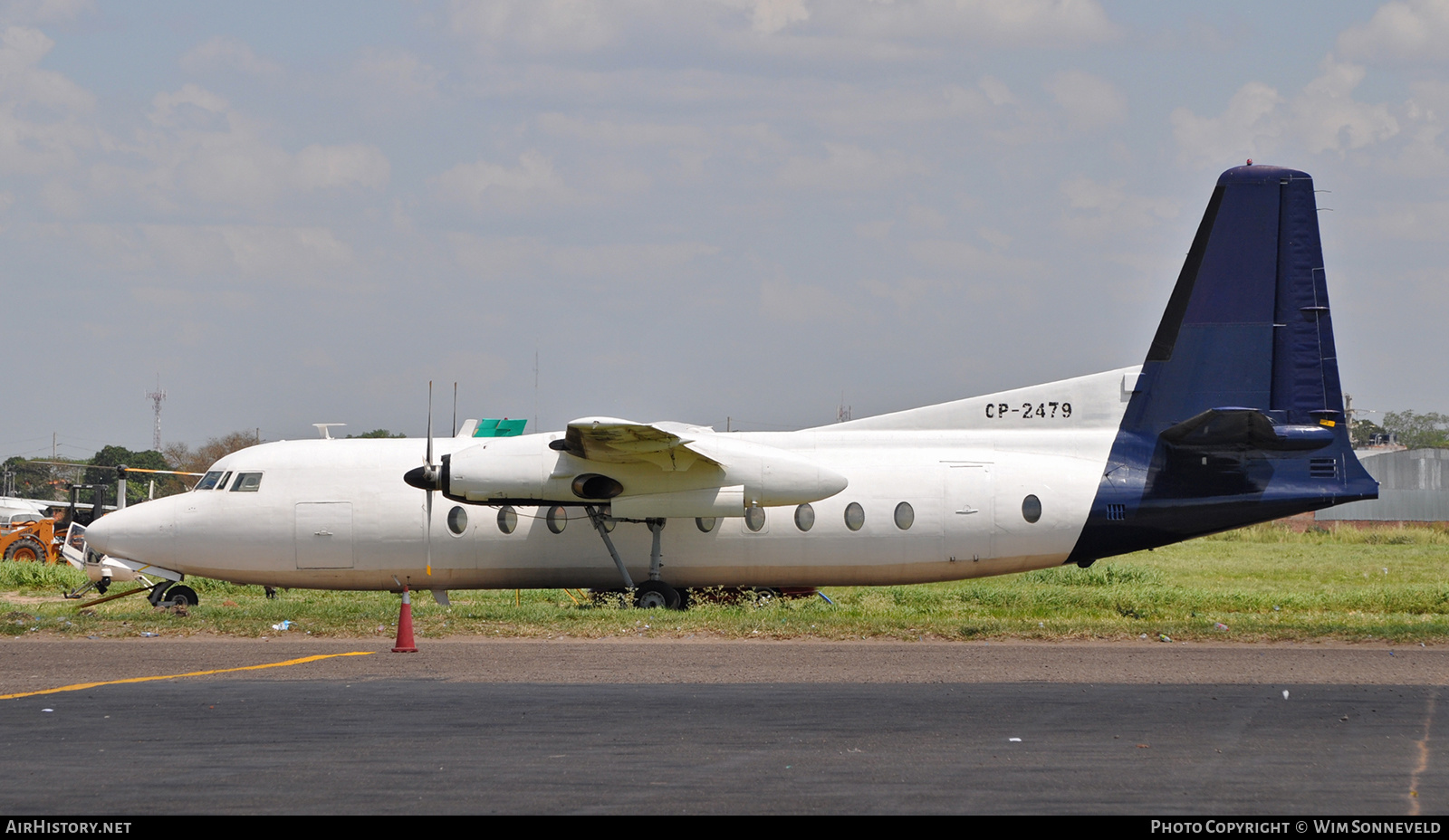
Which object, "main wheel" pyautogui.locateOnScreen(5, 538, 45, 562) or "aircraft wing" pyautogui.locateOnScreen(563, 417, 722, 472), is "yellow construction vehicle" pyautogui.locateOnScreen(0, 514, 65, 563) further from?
"aircraft wing" pyautogui.locateOnScreen(563, 417, 722, 472)

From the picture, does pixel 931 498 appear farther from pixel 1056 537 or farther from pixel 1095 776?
pixel 1095 776

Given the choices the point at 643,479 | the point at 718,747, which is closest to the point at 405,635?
the point at 643,479

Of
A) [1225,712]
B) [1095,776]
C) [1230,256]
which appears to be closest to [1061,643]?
[1225,712]

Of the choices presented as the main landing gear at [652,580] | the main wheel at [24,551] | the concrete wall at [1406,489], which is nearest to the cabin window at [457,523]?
the main landing gear at [652,580]

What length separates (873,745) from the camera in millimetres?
9523

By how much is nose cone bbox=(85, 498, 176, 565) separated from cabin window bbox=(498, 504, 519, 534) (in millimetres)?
5377

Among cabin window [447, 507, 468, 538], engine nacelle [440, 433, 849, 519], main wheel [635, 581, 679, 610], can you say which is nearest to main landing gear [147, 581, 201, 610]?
cabin window [447, 507, 468, 538]

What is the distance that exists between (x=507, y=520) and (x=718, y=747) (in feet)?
38.1

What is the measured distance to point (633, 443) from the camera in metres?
18.7

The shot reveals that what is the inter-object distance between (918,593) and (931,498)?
5724 mm

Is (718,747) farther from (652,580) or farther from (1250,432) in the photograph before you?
(1250,432)

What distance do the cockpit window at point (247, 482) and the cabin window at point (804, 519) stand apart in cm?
881

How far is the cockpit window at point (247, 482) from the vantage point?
2097 centimetres

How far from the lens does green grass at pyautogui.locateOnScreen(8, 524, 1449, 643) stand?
1728cm
